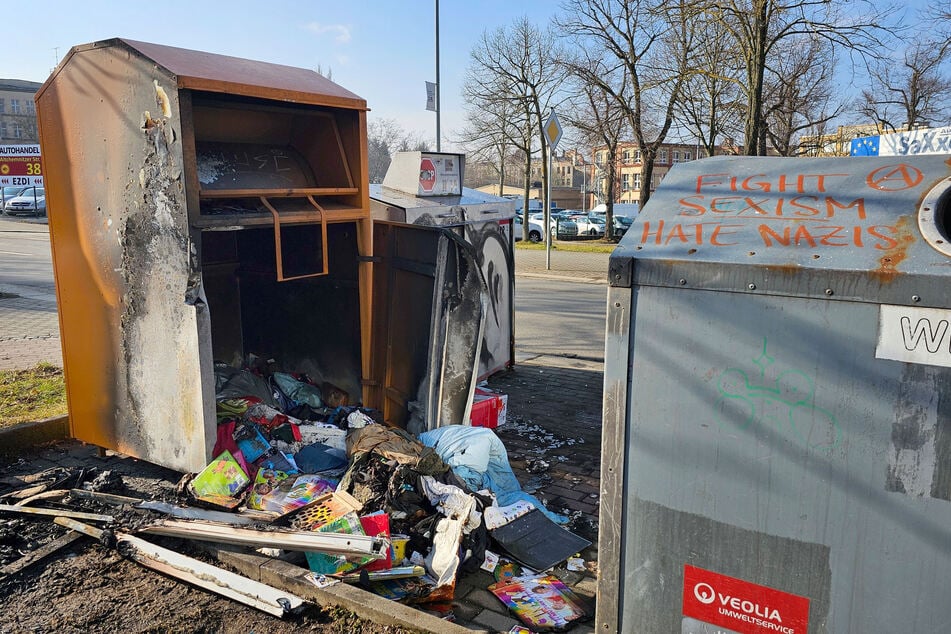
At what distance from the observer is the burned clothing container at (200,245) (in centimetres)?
405

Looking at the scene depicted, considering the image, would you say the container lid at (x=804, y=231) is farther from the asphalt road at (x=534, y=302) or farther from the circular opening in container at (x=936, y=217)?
the asphalt road at (x=534, y=302)

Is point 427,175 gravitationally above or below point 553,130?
below

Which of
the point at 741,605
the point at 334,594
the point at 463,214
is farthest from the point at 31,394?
the point at 741,605

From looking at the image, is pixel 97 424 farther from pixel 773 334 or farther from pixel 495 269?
pixel 773 334

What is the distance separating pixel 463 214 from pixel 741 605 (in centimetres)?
435

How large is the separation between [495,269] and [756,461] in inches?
193

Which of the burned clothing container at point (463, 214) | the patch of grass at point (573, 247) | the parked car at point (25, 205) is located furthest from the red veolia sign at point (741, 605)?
the parked car at point (25, 205)

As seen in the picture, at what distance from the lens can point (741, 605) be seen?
221cm

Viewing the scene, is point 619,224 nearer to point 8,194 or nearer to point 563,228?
point 563,228

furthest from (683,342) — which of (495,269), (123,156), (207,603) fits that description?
(495,269)

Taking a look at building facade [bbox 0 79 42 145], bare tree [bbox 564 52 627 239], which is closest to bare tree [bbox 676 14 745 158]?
bare tree [bbox 564 52 627 239]

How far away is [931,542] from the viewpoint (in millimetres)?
1918

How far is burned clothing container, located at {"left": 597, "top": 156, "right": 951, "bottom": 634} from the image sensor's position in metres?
1.92

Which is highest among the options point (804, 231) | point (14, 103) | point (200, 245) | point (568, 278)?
point (14, 103)
